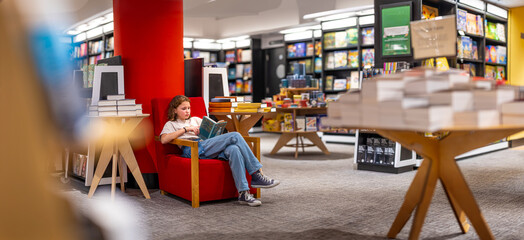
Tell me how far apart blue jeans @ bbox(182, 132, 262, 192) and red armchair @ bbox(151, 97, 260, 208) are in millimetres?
96

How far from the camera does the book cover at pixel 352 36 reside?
30.7 feet

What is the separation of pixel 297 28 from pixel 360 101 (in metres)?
8.92

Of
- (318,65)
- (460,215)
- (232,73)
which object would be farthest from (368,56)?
(460,215)

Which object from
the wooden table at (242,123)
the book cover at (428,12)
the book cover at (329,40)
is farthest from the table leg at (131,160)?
the book cover at (329,40)

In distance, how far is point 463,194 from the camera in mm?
2521

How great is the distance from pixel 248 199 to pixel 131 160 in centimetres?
124

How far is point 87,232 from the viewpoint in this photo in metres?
0.45

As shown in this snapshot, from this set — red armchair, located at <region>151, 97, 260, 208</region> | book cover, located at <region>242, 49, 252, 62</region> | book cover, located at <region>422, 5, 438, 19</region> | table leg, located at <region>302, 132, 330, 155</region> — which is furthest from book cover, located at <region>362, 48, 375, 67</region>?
red armchair, located at <region>151, 97, 260, 208</region>

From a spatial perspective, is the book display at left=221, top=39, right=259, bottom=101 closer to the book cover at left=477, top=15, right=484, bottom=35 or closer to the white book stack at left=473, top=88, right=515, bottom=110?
the book cover at left=477, top=15, right=484, bottom=35

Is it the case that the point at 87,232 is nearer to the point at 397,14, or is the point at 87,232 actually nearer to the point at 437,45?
the point at 437,45

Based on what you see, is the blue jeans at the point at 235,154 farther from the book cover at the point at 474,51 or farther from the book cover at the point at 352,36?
A: the book cover at the point at 352,36

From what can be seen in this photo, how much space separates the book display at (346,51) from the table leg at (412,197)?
21.0 feet

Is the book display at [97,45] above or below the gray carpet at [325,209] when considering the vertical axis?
above

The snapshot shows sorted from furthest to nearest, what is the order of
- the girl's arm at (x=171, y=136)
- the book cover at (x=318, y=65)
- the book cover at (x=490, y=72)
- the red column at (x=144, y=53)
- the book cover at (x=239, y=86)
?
the book cover at (x=239, y=86) < the book cover at (x=318, y=65) < the book cover at (x=490, y=72) < the red column at (x=144, y=53) < the girl's arm at (x=171, y=136)
